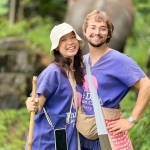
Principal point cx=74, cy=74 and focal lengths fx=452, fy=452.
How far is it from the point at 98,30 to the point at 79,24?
226 inches

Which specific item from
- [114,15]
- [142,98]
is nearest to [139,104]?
[142,98]

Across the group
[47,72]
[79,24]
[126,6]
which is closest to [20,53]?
[79,24]

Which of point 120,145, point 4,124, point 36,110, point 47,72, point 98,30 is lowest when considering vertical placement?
point 4,124

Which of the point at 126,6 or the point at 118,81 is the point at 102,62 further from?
the point at 126,6

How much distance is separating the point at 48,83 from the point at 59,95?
0.13 metres

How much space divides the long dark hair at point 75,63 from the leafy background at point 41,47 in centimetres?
53

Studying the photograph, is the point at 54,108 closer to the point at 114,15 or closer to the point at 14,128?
the point at 14,128

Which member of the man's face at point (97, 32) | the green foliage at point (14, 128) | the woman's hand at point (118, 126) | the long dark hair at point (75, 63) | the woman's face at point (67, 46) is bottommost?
the green foliage at point (14, 128)

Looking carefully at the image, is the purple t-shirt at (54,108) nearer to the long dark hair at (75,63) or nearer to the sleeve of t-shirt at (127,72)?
the long dark hair at (75,63)

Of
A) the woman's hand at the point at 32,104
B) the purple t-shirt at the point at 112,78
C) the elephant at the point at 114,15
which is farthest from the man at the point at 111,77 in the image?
the elephant at the point at 114,15

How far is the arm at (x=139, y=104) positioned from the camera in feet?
11.0

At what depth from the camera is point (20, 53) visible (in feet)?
28.0

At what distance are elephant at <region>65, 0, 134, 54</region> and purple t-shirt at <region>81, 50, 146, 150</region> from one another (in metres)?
5.60

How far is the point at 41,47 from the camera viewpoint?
31.7 feet
